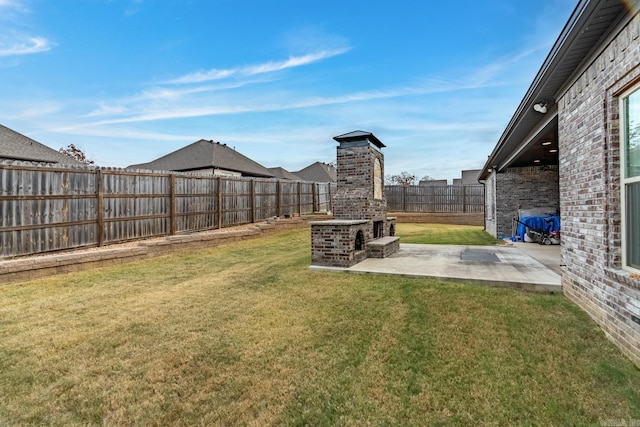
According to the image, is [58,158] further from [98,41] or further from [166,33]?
[166,33]

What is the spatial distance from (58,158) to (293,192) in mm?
10807

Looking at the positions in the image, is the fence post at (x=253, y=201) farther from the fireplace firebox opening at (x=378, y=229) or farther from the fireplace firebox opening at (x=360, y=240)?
the fireplace firebox opening at (x=360, y=240)

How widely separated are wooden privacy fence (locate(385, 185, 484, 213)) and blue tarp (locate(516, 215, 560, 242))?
10111mm

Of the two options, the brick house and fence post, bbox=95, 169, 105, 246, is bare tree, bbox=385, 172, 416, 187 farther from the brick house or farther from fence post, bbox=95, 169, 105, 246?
the brick house

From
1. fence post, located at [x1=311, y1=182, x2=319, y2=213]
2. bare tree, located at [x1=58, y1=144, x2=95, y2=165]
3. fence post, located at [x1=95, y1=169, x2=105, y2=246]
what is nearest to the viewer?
fence post, located at [x1=95, y1=169, x2=105, y2=246]

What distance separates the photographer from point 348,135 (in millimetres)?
7098

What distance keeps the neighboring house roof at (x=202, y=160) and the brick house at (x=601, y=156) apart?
16832 millimetres

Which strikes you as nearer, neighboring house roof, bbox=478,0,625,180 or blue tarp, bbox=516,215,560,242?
neighboring house roof, bbox=478,0,625,180

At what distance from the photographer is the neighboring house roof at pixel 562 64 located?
100 inches

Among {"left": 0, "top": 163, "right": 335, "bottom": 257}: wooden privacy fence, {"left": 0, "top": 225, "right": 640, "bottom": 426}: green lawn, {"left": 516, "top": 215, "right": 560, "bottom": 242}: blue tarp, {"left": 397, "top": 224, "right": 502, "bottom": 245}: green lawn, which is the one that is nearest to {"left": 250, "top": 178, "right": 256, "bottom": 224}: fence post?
{"left": 0, "top": 163, "right": 335, "bottom": 257}: wooden privacy fence

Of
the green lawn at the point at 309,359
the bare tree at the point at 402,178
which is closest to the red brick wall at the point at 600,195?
the green lawn at the point at 309,359

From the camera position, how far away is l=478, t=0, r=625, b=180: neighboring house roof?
8.37 ft

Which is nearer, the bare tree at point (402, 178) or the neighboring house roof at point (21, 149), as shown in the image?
the neighboring house roof at point (21, 149)

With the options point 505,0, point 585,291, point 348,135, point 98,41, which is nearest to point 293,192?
point 348,135
